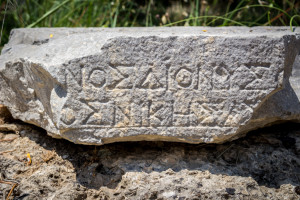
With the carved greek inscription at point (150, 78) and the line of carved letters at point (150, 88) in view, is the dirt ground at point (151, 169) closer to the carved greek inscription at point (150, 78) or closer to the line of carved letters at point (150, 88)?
the line of carved letters at point (150, 88)

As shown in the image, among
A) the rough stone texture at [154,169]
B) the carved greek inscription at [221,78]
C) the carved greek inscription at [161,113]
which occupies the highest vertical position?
the carved greek inscription at [221,78]

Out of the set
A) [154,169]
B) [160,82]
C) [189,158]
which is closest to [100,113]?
[160,82]

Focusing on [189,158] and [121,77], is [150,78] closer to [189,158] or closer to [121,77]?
[121,77]

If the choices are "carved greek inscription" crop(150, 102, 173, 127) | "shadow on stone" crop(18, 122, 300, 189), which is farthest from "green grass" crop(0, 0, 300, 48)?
"carved greek inscription" crop(150, 102, 173, 127)

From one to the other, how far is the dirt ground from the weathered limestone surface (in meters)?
0.21

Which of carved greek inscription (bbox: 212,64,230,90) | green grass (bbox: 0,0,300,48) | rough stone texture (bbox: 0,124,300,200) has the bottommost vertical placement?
rough stone texture (bbox: 0,124,300,200)

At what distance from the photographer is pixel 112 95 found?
1.67 m

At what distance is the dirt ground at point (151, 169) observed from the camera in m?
1.74

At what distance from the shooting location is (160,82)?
5.49 ft

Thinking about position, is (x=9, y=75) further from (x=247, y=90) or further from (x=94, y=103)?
(x=247, y=90)

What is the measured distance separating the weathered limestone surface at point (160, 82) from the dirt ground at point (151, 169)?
21cm

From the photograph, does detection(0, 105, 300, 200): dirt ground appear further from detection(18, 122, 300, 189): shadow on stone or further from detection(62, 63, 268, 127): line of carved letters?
detection(62, 63, 268, 127): line of carved letters

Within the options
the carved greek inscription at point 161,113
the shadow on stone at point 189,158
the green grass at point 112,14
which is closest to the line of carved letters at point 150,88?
the carved greek inscription at point 161,113

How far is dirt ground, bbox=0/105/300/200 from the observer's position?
1740 mm
